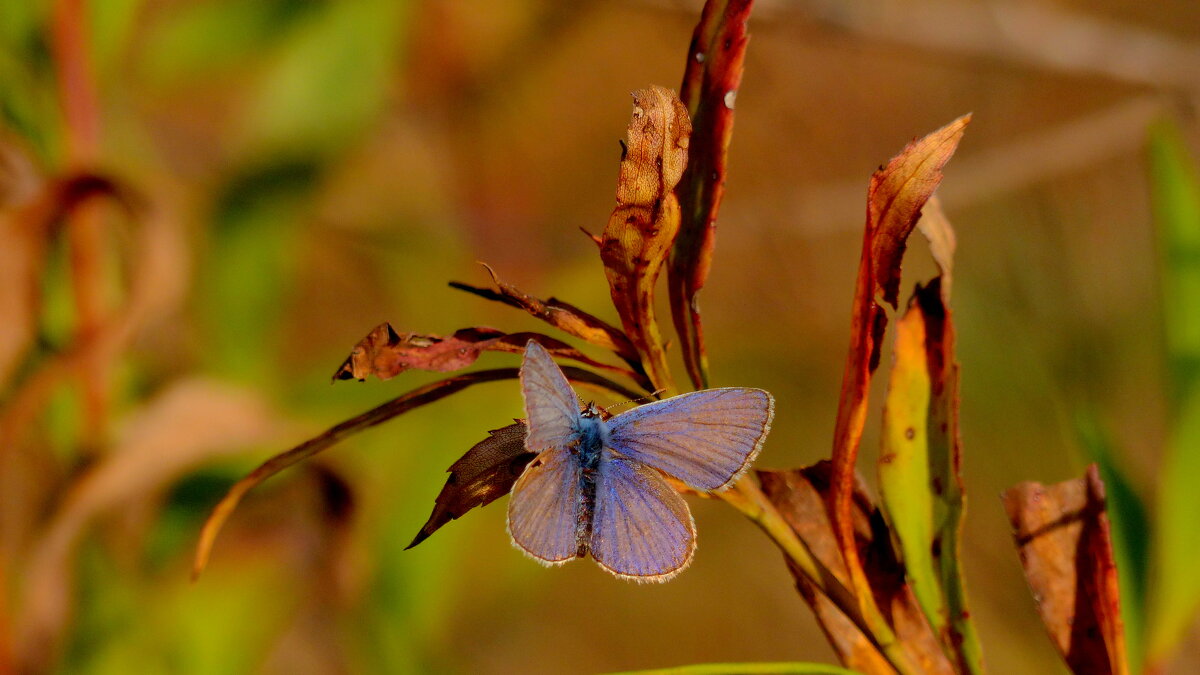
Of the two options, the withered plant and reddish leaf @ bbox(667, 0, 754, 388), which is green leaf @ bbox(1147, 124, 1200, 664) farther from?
reddish leaf @ bbox(667, 0, 754, 388)

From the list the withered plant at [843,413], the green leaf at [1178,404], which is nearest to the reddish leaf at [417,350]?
the withered plant at [843,413]

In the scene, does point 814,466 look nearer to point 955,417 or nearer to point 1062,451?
point 955,417

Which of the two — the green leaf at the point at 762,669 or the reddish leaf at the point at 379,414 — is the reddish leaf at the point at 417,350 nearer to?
the reddish leaf at the point at 379,414

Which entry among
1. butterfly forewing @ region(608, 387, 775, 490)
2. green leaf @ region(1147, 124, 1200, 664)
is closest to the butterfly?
butterfly forewing @ region(608, 387, 775, 490)

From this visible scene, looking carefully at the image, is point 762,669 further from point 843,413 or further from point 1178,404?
point 1178,404

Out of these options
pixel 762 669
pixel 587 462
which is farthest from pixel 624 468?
pixel 762 669

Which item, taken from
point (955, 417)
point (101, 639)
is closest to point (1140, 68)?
point (955, 417)
